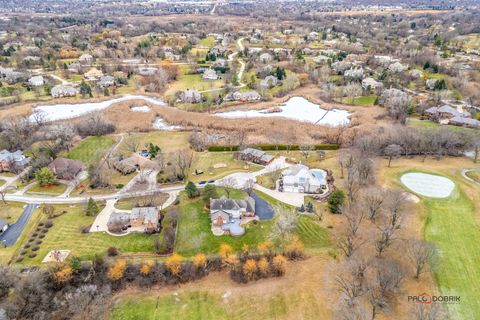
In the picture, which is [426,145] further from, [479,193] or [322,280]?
[322,280]

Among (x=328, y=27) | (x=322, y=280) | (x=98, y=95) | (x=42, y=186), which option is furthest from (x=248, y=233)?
(x=328, y=27)

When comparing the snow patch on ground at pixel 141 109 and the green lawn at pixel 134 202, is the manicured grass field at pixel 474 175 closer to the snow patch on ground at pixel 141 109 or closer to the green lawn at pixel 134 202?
the green lawn at pixel 134 202

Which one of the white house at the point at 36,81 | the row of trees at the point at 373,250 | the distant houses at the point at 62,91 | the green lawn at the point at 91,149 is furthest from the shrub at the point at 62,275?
the white house at the point at 36,81

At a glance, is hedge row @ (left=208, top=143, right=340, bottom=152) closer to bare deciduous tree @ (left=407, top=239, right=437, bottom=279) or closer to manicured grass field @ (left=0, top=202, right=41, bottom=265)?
bare deciduous tree @ (left=407, top=239, right=437, bottom=279)

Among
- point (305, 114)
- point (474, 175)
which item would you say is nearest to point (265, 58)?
point (305, 114)

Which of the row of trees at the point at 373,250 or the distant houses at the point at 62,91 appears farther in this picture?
the distant houses at the point at 62,91

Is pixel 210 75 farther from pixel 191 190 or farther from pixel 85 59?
pixel 191 190
